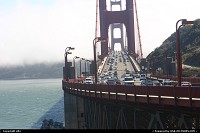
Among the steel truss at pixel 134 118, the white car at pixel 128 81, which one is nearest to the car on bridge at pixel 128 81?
the white car at pixel 128 81

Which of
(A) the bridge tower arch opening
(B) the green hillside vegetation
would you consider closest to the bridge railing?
(B) the green hillside vegetation

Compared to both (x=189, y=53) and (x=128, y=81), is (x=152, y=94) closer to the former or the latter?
A: (x=128, y=81)

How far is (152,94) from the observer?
30.5m

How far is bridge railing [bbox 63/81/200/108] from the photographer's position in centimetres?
2562

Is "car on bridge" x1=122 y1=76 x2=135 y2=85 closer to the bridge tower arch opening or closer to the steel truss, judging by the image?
the steel truss

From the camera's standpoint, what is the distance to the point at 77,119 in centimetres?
6128

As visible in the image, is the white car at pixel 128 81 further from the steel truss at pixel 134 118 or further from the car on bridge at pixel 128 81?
the steel truss at pixel 134 118

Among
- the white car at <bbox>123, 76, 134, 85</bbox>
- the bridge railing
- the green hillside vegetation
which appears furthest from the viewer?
the green hillside vegetation

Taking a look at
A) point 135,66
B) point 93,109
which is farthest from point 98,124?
point 135,66

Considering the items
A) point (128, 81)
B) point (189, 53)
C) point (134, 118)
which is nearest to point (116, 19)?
point (189, 53)

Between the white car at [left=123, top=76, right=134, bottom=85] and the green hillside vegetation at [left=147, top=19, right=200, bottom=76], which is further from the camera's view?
the green hillside vegetation at [left=147, top=19, right=200, bottom=76]

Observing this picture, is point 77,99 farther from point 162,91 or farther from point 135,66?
point 135,66

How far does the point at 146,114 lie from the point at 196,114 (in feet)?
28.1

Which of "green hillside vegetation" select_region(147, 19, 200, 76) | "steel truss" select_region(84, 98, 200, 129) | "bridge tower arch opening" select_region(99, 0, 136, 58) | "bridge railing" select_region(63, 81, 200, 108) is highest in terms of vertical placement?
"bridge tower arch opening" select_region(99, 0, 136, 58)
